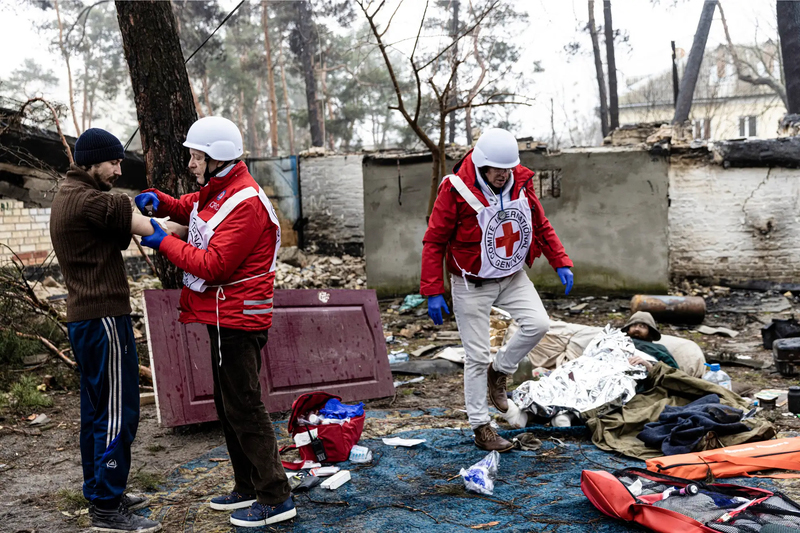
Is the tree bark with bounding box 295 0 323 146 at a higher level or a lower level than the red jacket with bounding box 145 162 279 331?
higher

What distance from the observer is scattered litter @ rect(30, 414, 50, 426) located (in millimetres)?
5465

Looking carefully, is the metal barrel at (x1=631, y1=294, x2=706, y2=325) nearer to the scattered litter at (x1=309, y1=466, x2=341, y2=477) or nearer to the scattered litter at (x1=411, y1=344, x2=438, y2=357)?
the scattered litter at (x1=411, y1=344, x2=438, y2=357)

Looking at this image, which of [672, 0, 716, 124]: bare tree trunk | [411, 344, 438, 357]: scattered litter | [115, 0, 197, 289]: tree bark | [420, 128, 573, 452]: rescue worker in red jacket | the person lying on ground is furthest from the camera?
[672, 0, 716, 124]: bare tree trunk

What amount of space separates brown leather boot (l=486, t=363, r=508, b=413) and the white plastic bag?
786 mm

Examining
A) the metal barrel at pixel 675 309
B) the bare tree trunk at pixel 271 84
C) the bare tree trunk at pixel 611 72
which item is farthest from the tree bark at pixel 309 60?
the metal barrel at pixel 675 309

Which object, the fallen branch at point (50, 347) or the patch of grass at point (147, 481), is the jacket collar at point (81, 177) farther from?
the fallen branch at point (50, 347)

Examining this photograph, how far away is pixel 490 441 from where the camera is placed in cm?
431

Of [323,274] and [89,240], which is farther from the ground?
[89,240]

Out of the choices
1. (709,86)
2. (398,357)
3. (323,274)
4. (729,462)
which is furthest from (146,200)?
(709,86)

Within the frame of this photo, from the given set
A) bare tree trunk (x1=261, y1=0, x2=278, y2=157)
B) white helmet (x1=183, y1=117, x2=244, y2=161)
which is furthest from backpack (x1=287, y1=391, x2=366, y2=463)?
bare tree trunk (x1=261, y1=0, x2=278, y2=157)

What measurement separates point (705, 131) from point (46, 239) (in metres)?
37.0

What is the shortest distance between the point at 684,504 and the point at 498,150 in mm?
2204

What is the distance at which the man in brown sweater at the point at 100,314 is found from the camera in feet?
10.1

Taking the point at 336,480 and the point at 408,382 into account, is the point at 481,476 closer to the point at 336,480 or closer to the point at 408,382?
the point at 336,480
